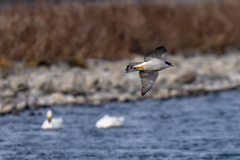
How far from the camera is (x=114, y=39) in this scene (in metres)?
17.7

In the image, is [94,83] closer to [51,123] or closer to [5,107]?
[5,107]

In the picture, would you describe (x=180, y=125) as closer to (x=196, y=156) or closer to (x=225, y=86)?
(x=196, y=156)

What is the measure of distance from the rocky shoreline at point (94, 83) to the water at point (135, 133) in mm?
567

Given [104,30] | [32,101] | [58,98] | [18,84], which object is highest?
[104,30]

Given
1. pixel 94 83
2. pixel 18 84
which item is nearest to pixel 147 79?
pixel 18 84

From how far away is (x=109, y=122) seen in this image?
9.91m

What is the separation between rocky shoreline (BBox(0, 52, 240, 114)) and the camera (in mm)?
12398

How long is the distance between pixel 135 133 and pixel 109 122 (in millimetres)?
621

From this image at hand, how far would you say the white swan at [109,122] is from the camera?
988 centimetres

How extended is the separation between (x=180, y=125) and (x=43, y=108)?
3453 mm

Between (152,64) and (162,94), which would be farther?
(162,94)

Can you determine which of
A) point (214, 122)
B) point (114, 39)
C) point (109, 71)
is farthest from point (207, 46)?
point (214, 122)

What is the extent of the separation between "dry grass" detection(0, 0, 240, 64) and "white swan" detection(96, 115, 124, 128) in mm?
6185

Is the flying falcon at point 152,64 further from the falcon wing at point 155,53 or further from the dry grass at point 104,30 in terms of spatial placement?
the dry grass at point 104,30
